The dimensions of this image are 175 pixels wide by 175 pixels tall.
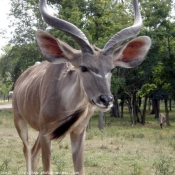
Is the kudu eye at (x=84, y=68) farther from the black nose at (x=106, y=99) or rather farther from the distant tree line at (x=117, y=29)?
the distant tree line at (x=117, y=29)

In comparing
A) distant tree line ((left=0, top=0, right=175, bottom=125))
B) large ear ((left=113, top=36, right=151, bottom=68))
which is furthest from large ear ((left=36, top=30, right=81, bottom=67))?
distant tree line ((left=0, top=0, right=175, bottom=125))

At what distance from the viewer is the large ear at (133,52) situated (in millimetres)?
3568

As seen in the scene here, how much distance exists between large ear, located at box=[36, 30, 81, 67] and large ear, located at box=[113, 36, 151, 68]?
0.46m


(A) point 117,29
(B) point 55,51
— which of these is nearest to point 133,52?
(B) point 55,51

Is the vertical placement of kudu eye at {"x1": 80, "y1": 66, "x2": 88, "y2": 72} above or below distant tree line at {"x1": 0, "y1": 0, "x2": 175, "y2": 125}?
below

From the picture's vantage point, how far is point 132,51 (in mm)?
3625

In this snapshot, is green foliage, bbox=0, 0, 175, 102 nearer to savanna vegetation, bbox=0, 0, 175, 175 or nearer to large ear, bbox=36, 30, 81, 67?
savanna vegetation, bbox=0, 0, 175, 175

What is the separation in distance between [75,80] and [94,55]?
44cm

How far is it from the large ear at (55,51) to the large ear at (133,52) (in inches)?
18.0

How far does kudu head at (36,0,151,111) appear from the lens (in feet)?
9.93

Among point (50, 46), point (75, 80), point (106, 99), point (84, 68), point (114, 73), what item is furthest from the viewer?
point (114, 73)

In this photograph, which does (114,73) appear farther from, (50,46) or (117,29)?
(50,46)

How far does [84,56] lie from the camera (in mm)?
3258

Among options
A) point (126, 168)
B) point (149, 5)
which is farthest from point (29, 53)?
point (126, 168)
